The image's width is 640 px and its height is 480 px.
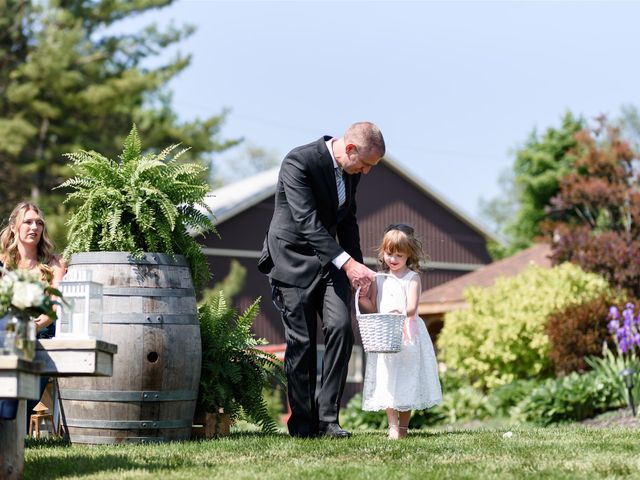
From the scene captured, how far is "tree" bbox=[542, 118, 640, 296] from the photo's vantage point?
17.5m

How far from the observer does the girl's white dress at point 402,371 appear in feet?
25.0

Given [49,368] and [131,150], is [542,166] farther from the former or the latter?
[49,368]

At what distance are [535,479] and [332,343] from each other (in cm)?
218

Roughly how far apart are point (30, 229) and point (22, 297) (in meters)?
2.89

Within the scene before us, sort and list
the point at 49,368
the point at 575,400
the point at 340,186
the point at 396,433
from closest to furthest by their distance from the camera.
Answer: the point at 49,368
the point at 340,186
the point at 396,433
the point at 575,400

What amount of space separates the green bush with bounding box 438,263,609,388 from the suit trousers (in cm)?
950

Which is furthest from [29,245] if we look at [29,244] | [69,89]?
[69,89]

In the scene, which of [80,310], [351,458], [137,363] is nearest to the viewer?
[80,310]

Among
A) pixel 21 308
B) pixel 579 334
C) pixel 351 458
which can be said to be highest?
pixel 579 334

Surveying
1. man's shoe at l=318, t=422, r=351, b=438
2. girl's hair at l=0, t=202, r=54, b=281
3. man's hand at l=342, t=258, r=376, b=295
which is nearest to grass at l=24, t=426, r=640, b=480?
man's shoe at l=318, t=422, r=351, b=438

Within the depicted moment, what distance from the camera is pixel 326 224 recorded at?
24.4ft

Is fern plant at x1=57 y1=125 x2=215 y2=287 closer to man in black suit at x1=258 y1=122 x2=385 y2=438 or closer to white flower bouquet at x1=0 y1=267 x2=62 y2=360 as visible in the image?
man in black suit at x1=258 y1=122 x2=385 y2=438

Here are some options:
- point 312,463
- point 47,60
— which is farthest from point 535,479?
point 47,60

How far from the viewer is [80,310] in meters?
5.88
